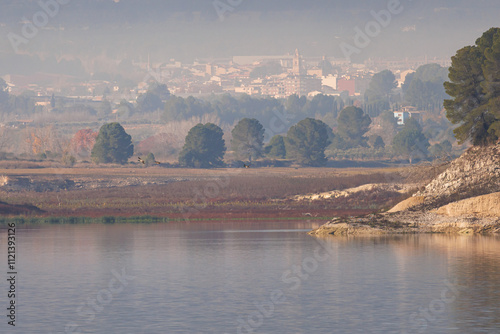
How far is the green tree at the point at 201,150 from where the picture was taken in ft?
631

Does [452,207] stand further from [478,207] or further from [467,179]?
[467,179]

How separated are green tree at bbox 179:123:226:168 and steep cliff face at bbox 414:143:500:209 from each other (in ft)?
404

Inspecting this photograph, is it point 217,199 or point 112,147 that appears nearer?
point 217,199

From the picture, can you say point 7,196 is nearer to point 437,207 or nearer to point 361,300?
point 437,207

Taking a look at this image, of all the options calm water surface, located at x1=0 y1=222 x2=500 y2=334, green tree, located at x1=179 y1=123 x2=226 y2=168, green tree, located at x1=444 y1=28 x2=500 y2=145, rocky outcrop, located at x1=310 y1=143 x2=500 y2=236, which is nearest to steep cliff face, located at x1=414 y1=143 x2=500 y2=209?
rocky outcrop, located at x1=310 y1=143 x2=500 y2=236

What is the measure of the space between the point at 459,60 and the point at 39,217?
45646mm

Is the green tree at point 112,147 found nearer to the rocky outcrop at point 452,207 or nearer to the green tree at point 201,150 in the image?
the green tree at point 201,150

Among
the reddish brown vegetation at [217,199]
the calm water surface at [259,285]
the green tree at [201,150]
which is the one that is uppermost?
the green tree at [201,150]

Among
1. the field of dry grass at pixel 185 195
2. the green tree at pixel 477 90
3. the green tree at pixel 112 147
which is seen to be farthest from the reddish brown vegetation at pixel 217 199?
the green tree at pixel 112 147

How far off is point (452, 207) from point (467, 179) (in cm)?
414

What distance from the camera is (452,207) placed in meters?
66.8

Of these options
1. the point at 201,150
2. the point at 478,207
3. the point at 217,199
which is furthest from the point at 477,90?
the point at 201,150

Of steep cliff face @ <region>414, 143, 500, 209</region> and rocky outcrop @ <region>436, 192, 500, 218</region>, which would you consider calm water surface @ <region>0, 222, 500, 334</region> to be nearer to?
rocky outcrop @ <region>436, 192, 500, 218</region>

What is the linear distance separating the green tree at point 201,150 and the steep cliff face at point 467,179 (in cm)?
12302
